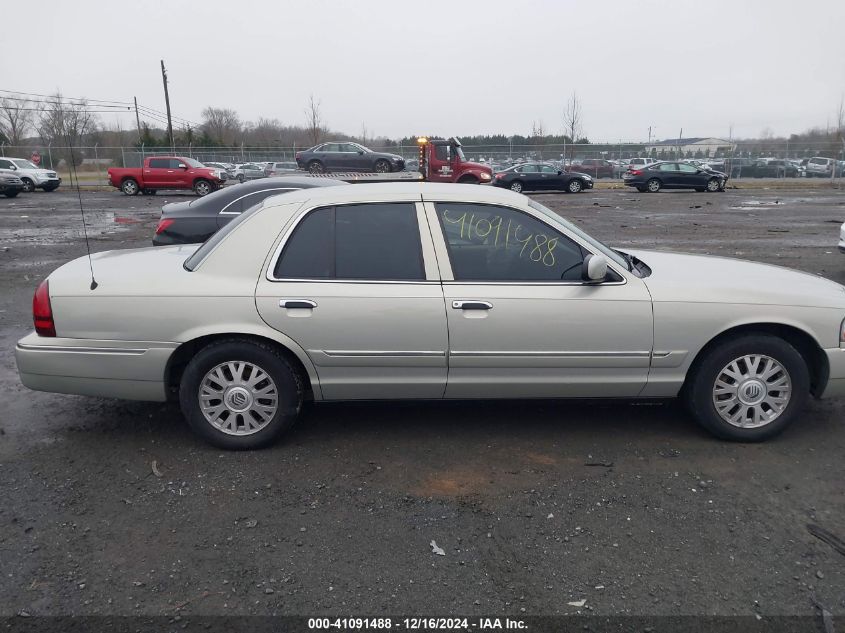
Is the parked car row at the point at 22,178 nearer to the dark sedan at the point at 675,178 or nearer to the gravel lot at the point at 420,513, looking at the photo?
the dark sedan at the point at 675,178

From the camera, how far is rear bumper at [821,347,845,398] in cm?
410

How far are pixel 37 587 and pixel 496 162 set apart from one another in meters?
41.1

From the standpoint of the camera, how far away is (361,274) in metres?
4.05

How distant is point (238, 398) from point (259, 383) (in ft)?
0.49

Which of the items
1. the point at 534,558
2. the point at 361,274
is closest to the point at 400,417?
the point at 361,274

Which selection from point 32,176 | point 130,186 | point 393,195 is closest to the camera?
point 393,195

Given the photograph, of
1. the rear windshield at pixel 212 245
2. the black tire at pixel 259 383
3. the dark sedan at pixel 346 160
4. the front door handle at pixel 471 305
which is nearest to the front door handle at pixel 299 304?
the black tire at pixel 259 383

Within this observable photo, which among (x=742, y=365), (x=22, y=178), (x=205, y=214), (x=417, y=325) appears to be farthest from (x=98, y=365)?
(x=22, y=178)

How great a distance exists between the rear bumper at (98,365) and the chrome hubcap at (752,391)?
3343 millimetres

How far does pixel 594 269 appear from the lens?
3.90 metres

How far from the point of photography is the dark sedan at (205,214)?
8258mm

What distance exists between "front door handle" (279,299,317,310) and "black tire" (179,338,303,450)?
0.94 feet

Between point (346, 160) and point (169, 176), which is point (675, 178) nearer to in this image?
point (346, 160)

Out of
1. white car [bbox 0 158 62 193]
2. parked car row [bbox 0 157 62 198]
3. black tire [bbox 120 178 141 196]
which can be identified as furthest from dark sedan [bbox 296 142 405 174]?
white car [bbox 0 158 62 193]
